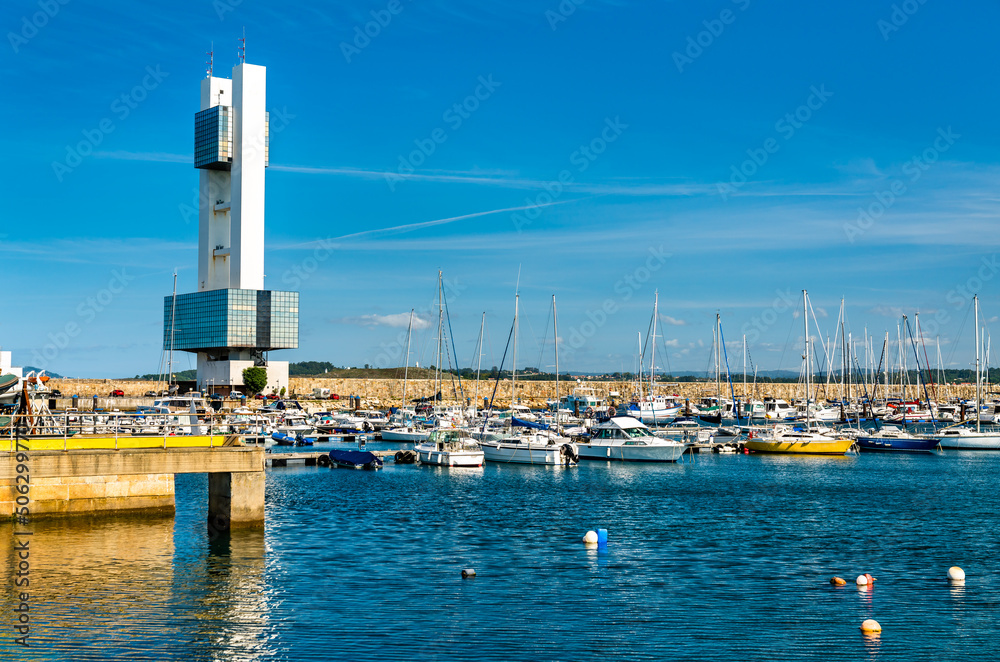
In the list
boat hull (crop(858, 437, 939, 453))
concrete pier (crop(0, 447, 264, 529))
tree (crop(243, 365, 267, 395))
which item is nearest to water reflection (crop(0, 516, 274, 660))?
concrete pier (crop(0, 447, 264, 529))

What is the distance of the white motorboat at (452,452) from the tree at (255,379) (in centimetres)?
11191

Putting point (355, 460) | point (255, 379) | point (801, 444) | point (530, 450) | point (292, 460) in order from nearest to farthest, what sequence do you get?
point (355, 460) → point (530, 450) → point (292, 460) → point (801, 444) → point (255, 379)

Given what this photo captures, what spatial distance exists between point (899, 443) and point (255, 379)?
407 ft

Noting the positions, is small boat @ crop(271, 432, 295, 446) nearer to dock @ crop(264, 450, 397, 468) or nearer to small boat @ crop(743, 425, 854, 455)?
dock @ crop(264, 450, 397, 468)

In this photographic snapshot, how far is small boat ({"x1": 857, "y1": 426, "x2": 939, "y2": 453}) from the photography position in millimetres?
84938

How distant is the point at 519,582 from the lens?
89.5 feet

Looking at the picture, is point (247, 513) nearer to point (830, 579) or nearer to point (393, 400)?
point (830, 579)

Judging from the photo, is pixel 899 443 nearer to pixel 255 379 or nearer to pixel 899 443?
pixel 899 443

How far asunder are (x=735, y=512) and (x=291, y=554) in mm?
22323

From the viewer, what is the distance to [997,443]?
87375 millimetres

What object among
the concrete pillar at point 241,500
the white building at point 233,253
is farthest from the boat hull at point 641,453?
the white building at point 233,253

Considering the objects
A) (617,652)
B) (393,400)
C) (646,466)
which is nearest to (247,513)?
(617,652)

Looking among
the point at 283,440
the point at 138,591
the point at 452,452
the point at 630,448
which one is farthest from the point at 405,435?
the point at 138,591

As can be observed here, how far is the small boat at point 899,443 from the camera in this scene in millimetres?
84938
